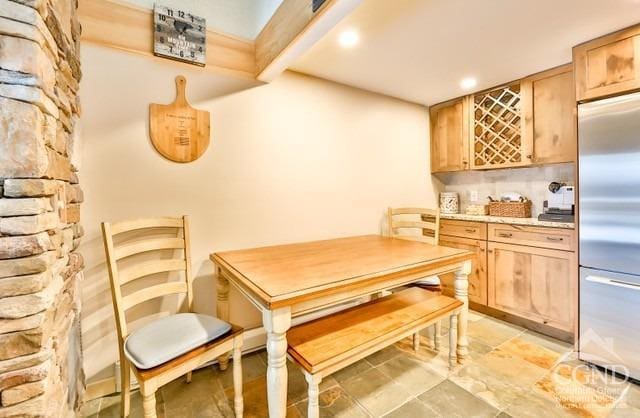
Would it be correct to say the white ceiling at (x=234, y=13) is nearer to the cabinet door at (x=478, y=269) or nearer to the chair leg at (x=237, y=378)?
the chair leg at (x=237, y=378)

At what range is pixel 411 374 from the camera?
6.21 ft

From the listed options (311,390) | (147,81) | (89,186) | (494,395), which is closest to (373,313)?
(311,390)

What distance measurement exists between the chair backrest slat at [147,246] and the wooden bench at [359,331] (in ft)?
2.83

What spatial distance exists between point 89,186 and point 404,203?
2.68 m

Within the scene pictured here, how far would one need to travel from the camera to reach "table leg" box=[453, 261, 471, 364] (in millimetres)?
1902

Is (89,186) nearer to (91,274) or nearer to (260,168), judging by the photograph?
(91,274)

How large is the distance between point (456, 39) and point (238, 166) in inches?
67.8

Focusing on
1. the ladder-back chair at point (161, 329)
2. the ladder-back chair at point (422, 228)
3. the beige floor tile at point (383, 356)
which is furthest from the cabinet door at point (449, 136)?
the ladder-back chair at point (161, 329)

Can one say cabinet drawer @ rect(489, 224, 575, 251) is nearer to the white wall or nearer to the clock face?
the white wall

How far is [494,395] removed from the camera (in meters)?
1.68

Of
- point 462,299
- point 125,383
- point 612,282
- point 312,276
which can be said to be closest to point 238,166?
point 312,276

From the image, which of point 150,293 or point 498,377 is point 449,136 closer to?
point 498,377

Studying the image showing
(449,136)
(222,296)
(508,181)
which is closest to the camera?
(222,296)

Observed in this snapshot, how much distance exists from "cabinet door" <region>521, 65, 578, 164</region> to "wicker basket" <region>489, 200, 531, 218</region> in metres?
0.42
